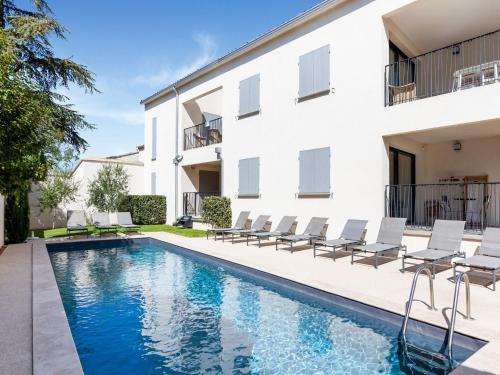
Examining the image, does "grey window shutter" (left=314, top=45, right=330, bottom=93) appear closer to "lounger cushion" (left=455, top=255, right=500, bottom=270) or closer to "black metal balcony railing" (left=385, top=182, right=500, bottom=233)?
"black metal balcony railing" (left=385, top=182, right=500, bottom=233)

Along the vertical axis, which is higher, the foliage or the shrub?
the foliage

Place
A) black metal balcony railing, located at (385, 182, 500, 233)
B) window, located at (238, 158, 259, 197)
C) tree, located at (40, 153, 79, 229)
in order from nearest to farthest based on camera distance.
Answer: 1. black metal balcony railing, located at (385, 182, 500, 233)
2. window, located at (238, 158, 259, 197)
3. tree, located at (40, 153, 79, 229)

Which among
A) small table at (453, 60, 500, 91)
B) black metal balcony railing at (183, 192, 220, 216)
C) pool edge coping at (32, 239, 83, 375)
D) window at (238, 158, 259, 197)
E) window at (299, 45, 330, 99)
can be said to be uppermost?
window at (299, 45, 330, 99)

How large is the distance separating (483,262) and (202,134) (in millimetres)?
16542

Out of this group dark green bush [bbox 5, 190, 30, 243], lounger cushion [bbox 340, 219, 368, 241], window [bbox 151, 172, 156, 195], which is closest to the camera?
lounger cushion [bbox 340, 219, 368, 241]

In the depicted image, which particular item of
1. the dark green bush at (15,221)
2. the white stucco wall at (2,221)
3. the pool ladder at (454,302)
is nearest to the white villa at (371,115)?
the pool ladder at (454,302)

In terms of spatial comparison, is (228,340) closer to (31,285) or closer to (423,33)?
(31,285)

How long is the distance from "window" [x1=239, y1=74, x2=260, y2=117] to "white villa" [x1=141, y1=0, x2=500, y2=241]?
5 centimetres

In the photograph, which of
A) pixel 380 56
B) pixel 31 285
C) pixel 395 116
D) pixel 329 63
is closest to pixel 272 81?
pixel 329 63

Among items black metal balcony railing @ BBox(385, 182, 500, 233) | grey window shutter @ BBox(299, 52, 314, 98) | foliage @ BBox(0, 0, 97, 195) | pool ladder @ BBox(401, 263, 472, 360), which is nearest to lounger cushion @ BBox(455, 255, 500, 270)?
pool ladder @ BBox(401, 263, 472, 360)

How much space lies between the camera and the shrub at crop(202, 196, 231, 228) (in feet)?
51.8

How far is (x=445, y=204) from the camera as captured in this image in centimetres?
1192

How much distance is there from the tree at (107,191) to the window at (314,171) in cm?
1089

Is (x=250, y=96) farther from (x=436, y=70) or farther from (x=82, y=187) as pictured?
(x=82, y=187)
